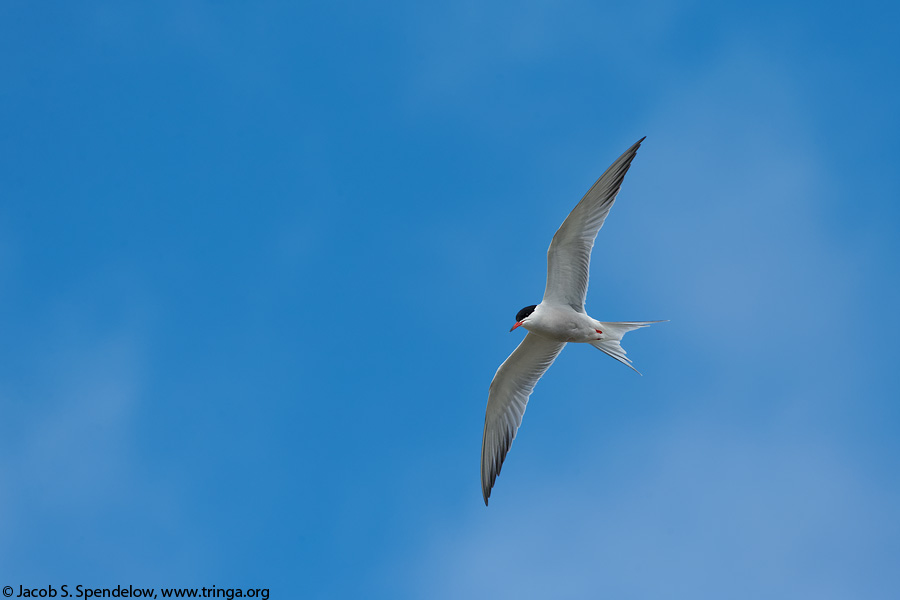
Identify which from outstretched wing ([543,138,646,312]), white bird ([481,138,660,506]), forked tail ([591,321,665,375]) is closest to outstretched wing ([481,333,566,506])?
white bird ([481,138,660,506])

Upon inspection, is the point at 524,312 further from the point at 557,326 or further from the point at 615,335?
the point at 615,335

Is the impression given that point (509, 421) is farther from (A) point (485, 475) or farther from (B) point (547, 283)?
(B) point (547, 283)

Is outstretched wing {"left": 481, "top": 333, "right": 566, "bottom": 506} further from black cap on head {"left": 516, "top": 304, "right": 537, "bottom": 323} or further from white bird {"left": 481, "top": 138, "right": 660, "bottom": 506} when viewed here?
black cap on head {"left": 516, "top": 304, "right": 537, "bottom": 323}

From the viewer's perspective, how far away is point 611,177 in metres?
10.4

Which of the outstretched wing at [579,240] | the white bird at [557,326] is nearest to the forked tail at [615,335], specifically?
the white bird at [557,326]

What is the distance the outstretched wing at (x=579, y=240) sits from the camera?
1036cm

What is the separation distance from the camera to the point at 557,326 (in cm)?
1111

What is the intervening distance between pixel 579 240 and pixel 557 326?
1271 millimetres

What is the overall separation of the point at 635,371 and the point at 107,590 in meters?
7.54

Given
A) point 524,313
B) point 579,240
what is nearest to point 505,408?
point 524,313

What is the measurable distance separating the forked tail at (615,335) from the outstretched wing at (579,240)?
18.8 inches

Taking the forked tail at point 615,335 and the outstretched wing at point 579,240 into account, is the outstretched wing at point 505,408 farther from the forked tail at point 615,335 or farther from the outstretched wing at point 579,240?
the outstretched wing at point 579,240

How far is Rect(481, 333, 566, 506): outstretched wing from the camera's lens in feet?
39.6

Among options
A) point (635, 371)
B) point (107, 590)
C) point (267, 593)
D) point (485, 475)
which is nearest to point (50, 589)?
point (107, 590)
